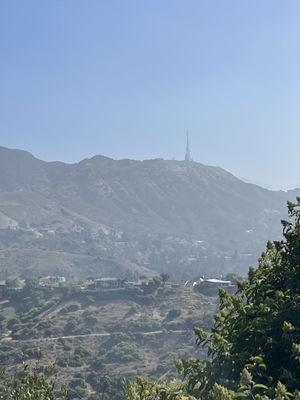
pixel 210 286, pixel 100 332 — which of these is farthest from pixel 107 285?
pixel 100 332

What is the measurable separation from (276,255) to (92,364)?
Answer: 72200mm

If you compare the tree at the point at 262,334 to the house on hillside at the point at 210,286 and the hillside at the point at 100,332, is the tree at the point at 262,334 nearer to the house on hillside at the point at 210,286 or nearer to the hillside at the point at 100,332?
the hillside at the point at 100,332

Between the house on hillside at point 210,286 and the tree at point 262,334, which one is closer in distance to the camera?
the tree at point 262,334

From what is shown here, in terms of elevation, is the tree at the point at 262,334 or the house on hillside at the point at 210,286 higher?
the tree at the point at 262,334

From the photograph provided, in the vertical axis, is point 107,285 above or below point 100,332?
above

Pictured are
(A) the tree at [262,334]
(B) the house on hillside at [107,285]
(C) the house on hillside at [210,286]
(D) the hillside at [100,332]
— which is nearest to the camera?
(A) the tree at [262,334]

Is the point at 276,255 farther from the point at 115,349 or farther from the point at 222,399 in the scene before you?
the point at 115,349

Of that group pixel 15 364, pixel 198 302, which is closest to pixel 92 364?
pixel 15 364

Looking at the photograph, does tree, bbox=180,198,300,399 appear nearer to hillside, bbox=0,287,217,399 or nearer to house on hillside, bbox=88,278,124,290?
hillside, bbox=0,287,217,399

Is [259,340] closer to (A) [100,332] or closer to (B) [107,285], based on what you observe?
(A) [100,332]

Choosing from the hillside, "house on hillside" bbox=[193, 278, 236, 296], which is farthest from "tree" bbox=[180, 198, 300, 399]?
"house on hillside" bbox=[193, 278, 236, 296]

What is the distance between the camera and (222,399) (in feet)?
27.8

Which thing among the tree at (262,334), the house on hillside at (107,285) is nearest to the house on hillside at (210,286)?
the house on hillside at (107,285)

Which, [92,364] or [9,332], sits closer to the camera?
[92,364]
